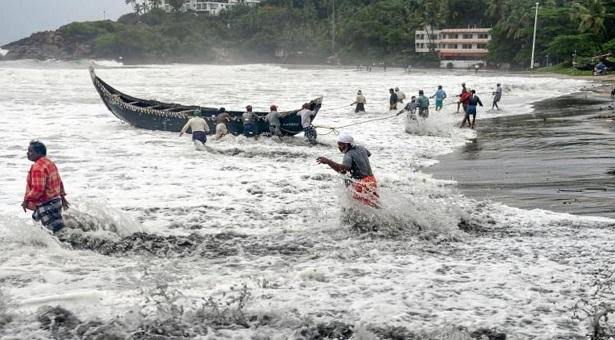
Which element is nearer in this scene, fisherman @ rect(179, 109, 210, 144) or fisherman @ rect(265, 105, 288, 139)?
fisherman @ rect(179, 109, 210, 144)

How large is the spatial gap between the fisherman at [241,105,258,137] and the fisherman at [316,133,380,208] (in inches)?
407

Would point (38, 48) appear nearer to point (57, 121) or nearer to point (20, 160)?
point (57, 121)

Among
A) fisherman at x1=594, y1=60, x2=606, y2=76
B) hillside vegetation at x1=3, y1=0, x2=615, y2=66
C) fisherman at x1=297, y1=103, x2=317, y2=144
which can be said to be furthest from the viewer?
hillside vegetation at x1=3, y1=0, x2=615, y2=66

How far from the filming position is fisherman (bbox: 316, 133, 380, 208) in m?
8.04

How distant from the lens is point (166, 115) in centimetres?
2025

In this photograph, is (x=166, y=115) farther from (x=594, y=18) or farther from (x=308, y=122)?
(x=594, y=18)

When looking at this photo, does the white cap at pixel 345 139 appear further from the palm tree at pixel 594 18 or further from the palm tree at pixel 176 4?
the palm tree at pixel 176 4

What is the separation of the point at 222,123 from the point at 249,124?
0.88m

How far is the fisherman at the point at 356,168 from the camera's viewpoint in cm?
804

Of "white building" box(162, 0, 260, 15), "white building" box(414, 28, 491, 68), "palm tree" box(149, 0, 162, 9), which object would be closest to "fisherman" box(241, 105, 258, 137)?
"white building" box(414, 28, 491, 68)

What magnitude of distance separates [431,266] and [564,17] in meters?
69.0

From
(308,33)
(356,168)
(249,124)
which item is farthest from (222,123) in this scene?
(308,33)

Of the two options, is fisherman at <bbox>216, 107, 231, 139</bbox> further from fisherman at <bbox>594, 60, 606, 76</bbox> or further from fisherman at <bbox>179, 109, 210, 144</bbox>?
fisherman at <bbox>594, 60, 606, 76</bbox>

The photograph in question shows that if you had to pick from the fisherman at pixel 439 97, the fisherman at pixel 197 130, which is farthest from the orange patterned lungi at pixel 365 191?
the fisherman at pixel 439 97
